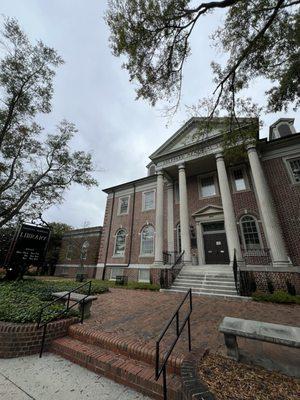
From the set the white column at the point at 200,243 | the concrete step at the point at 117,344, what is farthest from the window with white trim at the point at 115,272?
the concrete step at the point at 117,344

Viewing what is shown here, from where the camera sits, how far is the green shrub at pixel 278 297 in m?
7.70

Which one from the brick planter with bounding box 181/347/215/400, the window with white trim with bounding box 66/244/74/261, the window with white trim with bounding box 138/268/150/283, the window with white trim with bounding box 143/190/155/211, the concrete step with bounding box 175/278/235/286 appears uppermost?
the window with white trim with bounding box 143/190/155/211

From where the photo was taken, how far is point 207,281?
10289mm

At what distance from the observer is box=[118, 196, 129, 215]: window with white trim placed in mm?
19703

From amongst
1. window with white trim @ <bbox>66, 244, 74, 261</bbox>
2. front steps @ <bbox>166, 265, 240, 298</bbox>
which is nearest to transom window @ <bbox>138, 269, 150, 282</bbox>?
front steps @ <bbox>166, 265, 240, 298</bbox>

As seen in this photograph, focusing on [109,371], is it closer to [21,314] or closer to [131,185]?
[21,314]

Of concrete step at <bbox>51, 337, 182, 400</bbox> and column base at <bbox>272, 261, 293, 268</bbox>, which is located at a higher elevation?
column base at <bbox>272, 261, 293, 268</bbox>

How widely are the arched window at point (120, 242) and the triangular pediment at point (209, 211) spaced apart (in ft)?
24.2

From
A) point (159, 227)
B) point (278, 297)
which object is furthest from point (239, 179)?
point (278, 297)

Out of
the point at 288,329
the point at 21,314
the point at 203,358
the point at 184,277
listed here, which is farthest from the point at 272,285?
the point at 21,314

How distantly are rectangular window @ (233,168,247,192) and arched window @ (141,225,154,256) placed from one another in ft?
25.7

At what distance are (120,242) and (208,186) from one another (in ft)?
31.9

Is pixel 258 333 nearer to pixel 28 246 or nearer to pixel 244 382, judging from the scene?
pixel 244 382

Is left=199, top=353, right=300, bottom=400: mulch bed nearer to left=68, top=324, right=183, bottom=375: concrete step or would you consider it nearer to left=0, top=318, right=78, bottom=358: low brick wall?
left=68, top=324, right=183, bottom=375: concrete step
